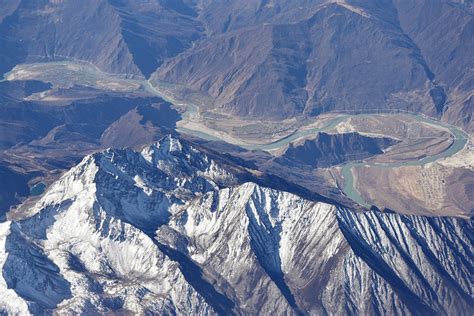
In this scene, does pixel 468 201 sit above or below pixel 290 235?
below

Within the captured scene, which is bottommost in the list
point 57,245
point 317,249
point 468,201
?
point 468,201

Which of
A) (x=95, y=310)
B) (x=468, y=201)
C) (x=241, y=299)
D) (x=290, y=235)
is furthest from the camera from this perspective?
(x=468, y=201)

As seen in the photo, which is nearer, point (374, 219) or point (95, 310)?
point (95, 310)

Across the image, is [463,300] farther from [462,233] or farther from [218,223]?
[218,223]

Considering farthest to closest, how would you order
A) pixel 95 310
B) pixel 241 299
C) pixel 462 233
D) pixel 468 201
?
pixel 468 201, pixel 462 233, pixel 241 299, pixel 95 310

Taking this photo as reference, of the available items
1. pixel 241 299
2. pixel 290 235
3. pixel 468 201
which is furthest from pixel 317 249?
pixel 468 201

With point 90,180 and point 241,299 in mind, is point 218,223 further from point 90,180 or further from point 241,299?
point 90,180
